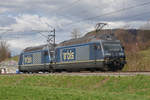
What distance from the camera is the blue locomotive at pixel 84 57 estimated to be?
31203 mm

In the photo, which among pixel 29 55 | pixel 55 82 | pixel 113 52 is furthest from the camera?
pixel 29 55

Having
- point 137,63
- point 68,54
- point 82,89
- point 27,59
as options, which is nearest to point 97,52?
point 68,54

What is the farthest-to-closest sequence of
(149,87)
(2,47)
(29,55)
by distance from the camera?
(2,47) → (29,55) → (149,87)

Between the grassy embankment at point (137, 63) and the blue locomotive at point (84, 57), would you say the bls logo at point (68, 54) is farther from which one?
the grassy embankment at point (137, 63)

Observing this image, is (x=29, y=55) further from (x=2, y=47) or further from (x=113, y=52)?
(x=2, y=47)

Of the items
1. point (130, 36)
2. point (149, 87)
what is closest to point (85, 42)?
point (149, 87)

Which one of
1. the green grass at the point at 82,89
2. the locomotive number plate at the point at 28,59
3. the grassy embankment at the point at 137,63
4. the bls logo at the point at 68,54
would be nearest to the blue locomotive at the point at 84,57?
the bls logo at the point at 68,54

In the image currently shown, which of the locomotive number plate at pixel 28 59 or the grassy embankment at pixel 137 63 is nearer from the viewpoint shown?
the grassy embankment at pixel 137 63

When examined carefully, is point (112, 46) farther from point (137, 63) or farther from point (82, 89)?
point (82, 89)

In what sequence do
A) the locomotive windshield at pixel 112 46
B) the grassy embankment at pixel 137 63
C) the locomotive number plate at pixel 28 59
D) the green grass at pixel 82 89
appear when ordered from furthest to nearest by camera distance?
the locomotive number plate at pixel 28 59 → the grassy embankment at pixel 137 63 → the locomotive windshield at pixel 112 46 → the green grass at pixel 82 89

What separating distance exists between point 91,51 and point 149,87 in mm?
13530

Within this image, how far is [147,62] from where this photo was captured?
3594cm

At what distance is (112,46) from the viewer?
3192cm

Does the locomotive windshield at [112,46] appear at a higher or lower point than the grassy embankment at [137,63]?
higher
